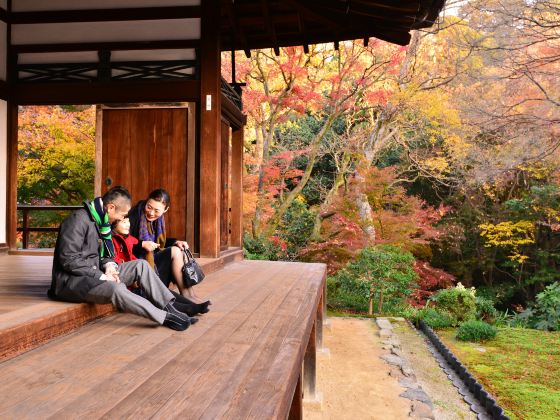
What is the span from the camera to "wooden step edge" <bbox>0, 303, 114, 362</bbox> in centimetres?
218

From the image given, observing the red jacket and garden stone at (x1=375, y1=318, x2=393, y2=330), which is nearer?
the red jacket

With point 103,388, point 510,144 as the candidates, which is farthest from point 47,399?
point 510,144

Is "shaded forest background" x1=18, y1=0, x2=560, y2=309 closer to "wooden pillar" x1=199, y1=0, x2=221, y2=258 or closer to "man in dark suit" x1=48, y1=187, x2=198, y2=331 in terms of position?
"wooden pillar" x1=199, y1=0, x2=221, y2=258

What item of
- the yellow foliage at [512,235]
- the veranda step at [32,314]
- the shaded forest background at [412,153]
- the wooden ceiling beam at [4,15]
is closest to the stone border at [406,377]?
the veranda step at [32,314]

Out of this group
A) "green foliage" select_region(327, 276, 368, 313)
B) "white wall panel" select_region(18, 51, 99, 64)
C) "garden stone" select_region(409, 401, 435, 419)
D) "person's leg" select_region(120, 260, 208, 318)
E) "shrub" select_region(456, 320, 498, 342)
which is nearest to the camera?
"person's leg" select_region(120, 260, 208, 318)

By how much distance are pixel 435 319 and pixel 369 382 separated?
446cm

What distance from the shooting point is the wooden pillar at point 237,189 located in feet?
25.2

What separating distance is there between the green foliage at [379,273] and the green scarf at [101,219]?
8222 mm

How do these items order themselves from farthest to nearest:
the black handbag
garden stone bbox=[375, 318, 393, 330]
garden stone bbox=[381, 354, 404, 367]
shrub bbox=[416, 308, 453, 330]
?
1. shrub bbox=[416, 308, 453, 330]
2. garden stone bbox=[375, 318, 393, 330]
3. garden stone bbox=[381, 354, 404, 367]
4. the black handbag

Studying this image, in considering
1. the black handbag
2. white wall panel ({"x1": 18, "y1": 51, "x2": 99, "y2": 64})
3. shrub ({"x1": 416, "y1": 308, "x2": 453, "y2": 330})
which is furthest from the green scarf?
shrub ({"x1": 416, "y1": 308, "x2": 453, "y2": 330})

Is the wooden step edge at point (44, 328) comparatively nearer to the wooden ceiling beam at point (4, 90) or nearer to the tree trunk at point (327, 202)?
the wooden ceiling beam at point (4, 90)

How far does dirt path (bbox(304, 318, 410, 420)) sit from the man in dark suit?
2168 mm

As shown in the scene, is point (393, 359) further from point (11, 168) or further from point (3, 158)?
point (3, 158)

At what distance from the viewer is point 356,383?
18.1 ft
